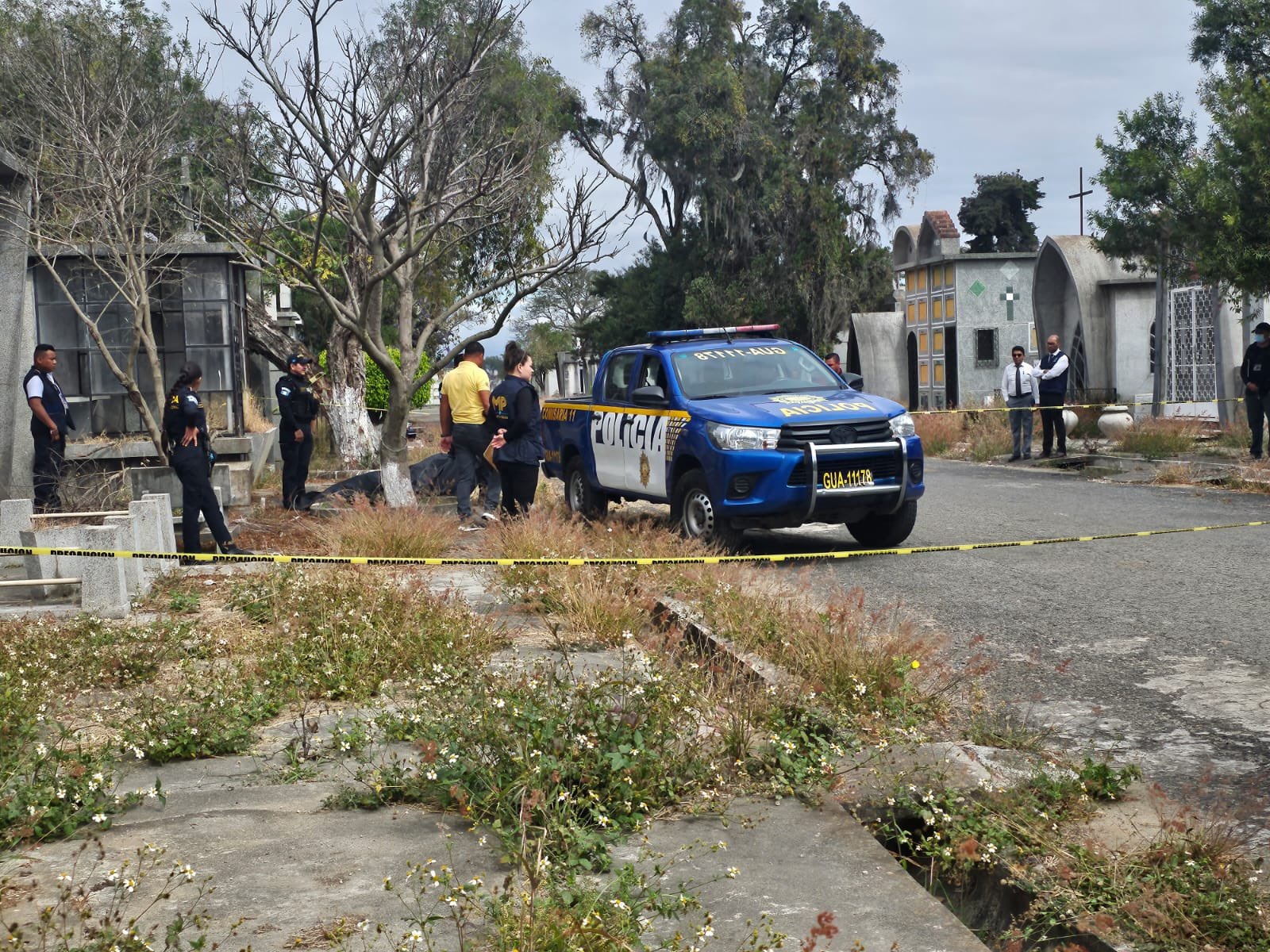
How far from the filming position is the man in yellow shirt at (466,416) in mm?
14195

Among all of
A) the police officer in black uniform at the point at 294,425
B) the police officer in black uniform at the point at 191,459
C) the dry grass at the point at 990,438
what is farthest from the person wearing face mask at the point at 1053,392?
the police officer in black uniform at the point at 191,459

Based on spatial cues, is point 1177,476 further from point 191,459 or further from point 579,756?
point 579,756

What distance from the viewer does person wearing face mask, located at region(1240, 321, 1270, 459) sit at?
722 inches

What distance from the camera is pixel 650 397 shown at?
40.5 feet

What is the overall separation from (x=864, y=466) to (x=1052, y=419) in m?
12.9

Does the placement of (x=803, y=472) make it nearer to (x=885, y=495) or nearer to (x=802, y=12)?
(x=885, y=495)

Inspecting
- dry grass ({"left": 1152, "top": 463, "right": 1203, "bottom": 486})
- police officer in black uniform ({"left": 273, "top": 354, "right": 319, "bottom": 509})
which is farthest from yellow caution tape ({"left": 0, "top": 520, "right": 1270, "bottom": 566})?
dry grass ({"left": 1152, "top": 463, "right": 1203, "bottom": 486})

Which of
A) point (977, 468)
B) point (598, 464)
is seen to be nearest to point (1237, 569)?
point (598, 464)

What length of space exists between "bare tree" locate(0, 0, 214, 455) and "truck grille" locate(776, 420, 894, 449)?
8.66 metres

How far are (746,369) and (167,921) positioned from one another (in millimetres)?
9559

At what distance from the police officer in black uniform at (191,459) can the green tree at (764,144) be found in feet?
119

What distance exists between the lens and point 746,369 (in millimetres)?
12984

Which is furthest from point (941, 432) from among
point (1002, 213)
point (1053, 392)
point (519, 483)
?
point (1002, 213)

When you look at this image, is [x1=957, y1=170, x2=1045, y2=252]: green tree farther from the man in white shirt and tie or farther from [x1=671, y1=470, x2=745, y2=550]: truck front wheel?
[x1=671, y1=470, x2=745, y2=550]: truck front wheel
